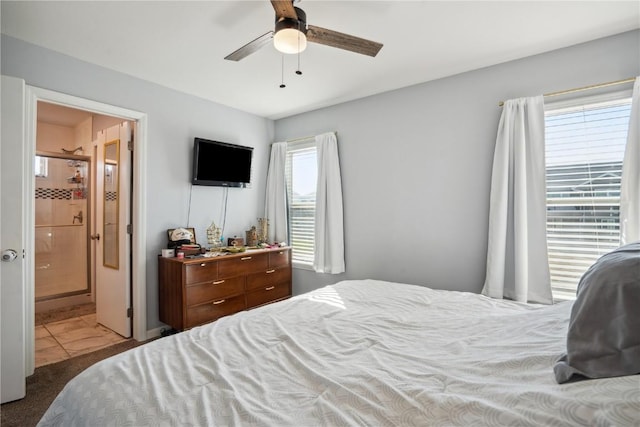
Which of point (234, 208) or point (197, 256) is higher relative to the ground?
point (234, 208)

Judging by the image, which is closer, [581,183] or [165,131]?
[581,183]

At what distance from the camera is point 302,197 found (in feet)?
14.3

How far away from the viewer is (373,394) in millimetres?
1038

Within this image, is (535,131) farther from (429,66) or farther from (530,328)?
(530,328)

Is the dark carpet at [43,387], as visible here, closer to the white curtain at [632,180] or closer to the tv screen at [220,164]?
the tv screen at [220,164]

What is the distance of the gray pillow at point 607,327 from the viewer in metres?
0.87

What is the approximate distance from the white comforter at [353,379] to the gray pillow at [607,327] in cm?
4

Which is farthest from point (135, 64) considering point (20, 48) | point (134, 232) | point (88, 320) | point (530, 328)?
point (530, 328)

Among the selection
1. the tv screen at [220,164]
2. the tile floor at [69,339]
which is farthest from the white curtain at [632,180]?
the tile floor at [69,339]

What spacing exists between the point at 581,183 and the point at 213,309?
360 centimetres

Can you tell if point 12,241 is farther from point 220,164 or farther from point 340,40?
point 340,40

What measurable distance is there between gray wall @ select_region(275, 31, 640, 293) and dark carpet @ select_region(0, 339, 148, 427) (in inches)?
102

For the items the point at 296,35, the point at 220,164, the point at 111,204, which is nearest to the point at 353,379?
the point at 296,35

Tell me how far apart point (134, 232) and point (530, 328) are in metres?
3.46
